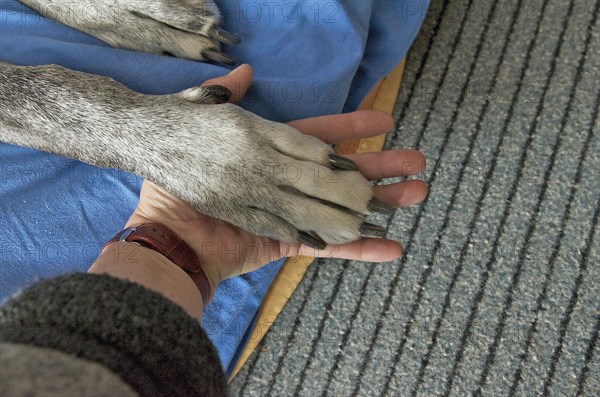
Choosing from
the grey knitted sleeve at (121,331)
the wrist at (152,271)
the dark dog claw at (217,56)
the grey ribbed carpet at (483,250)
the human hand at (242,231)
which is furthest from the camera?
the grey ribbed carpet at (483,250)

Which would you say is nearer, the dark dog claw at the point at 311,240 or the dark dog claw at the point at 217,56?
the dark dog claw at the point at 311,240

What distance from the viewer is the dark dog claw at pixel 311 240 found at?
83 centimetres

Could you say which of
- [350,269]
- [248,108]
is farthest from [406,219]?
[248,108]

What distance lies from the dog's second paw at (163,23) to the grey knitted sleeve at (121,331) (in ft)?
1.68

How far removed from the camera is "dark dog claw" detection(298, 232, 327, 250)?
2.73 feet

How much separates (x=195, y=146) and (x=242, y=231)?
169 millimetres

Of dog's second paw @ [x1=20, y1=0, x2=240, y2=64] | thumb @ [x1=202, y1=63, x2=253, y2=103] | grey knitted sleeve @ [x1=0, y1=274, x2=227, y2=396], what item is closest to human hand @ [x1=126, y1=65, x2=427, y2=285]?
thumb @ [x1=202, y1=63, x2=253, y2=103]

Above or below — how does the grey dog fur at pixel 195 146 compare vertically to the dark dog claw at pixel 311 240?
above

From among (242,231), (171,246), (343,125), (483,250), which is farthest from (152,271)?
(483,250)

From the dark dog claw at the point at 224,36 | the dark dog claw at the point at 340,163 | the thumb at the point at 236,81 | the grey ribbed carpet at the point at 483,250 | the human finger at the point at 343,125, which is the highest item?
the dark dog claw at the point at 224,36

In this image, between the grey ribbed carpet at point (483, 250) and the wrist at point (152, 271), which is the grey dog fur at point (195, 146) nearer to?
the wrist at point (152, 271)

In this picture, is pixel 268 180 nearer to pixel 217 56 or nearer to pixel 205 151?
pixel 205 151

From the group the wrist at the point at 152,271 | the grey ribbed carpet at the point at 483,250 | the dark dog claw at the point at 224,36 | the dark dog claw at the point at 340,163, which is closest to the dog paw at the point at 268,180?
the dark dog claw at the point at 340,163

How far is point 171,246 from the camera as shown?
88 cm
